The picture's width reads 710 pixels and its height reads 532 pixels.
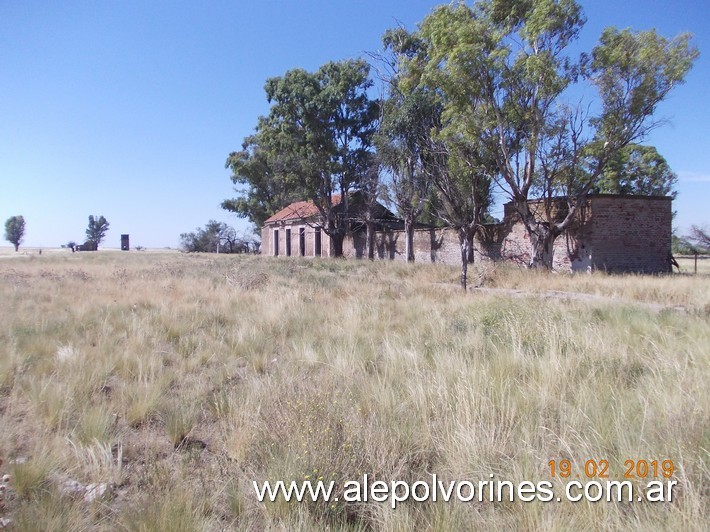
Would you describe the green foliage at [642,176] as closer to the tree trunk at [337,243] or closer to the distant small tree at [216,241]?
the tree trunk at [337,243]

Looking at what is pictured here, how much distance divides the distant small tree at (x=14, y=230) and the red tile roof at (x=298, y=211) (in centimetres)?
6710

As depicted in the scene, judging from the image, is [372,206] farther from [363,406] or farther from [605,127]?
[363,406]

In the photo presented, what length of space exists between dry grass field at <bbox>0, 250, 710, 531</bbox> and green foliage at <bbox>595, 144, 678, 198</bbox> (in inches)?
914

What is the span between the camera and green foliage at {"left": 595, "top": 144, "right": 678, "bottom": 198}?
2609 centimetres

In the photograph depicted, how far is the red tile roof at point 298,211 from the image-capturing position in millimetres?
37531

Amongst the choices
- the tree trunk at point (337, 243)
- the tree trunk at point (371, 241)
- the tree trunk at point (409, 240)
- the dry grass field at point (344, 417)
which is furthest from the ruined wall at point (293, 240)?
the dry grass field at point (344, 417)

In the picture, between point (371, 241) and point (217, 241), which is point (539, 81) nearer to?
point (371, 241)

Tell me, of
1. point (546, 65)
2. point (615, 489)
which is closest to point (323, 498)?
point (615, 489)

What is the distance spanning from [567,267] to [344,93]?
60.1 ft

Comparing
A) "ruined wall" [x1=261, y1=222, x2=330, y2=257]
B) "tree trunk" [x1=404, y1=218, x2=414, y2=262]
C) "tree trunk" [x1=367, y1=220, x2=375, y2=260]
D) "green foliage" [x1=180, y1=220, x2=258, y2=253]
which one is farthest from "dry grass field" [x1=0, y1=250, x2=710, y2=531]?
"green foliage" [x1=180, y1=220, x2=258, y2=253]

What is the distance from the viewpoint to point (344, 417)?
3.05 metres

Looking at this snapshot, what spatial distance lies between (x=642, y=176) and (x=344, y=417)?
→ 32346mm

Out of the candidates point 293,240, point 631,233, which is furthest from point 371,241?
point 631,233

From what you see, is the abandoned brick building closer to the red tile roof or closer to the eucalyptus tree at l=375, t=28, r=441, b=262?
the eucalyptus tree at l=375, t=28, r=441, b=262
